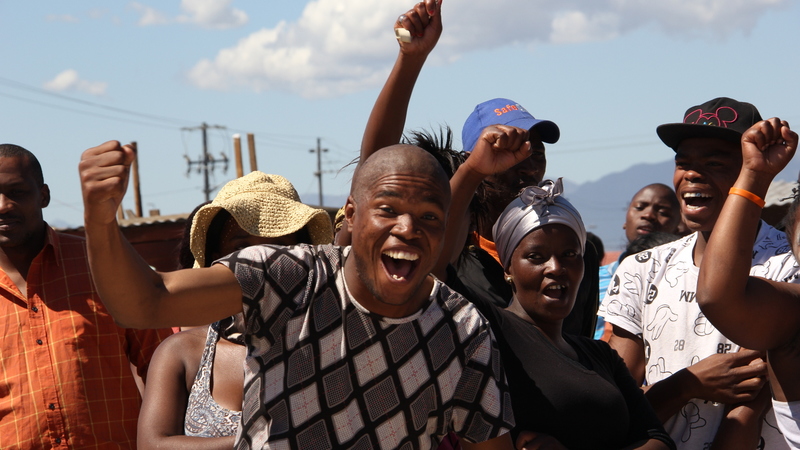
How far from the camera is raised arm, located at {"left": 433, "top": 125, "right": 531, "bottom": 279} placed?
2.72 metres

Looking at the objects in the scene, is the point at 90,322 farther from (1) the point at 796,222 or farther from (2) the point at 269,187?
(1) the point at 796,222

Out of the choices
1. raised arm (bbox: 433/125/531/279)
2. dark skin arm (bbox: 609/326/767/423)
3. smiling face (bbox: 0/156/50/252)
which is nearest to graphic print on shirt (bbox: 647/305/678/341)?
dark skin arm (bbox: 609/326/767/423)

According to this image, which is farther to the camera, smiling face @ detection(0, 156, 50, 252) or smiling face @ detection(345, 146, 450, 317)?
smiling face @ detection(0, 156, 50, 252)

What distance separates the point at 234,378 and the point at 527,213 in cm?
120

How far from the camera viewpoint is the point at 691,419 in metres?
3.32

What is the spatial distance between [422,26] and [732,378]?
1668 mm

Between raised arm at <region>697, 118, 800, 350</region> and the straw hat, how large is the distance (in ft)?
5.15

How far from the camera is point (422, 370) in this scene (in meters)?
2.40

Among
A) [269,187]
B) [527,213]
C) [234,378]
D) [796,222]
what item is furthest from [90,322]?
[796,222]

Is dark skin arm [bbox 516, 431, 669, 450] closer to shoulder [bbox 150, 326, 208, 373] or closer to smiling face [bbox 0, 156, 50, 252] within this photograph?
shoulder [bbox 150, 326, 208, 373]

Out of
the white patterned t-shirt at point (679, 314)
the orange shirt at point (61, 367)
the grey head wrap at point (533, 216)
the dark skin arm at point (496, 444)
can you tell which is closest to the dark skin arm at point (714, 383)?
the white patterned t-shirt at point (679, 314)

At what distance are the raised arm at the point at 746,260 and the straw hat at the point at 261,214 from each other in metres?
1.57

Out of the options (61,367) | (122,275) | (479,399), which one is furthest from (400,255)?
(61,367)

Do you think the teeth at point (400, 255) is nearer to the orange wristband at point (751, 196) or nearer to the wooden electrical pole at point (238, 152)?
the orange wristband at point (751, 196)
